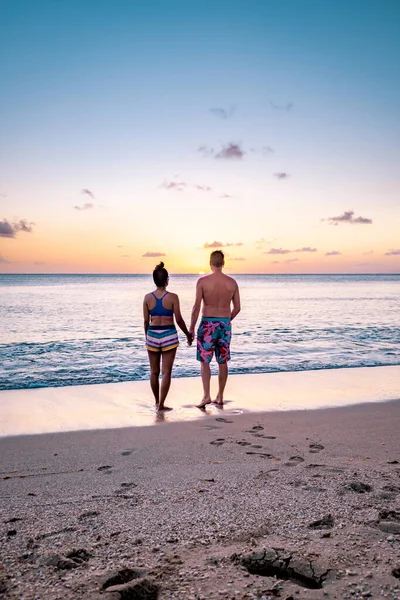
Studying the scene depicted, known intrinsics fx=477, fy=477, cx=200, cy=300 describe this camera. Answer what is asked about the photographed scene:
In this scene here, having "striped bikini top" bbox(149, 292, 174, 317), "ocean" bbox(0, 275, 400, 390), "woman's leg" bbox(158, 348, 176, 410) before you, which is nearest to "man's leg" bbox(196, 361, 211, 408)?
"woman's leg" bbox(158, 348, 176, 410)

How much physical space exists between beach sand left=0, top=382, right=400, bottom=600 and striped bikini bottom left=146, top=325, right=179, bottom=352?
1.55 meters

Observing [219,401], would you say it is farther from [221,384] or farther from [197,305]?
→ [197,305]

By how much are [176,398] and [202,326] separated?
1222 millimetres

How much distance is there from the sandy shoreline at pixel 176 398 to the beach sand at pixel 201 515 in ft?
2.34

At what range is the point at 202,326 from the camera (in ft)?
22.9

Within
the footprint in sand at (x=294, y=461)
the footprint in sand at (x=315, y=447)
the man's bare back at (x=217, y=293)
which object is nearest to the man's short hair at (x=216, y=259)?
the man's bare back at (x=217, y=293)

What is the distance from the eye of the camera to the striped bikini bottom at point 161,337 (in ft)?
21.6

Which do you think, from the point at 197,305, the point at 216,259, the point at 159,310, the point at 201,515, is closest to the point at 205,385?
the point at 197,305

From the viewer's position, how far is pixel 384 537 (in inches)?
107

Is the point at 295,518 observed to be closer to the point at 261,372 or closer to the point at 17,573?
the point at 17,573

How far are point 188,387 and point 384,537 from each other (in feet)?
18.2

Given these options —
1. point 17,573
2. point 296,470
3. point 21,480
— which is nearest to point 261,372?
point 296,470

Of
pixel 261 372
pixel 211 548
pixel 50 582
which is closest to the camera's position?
pixel 50 582

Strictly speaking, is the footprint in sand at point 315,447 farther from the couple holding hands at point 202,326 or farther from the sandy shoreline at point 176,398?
the couple holding hands at point 202,326
